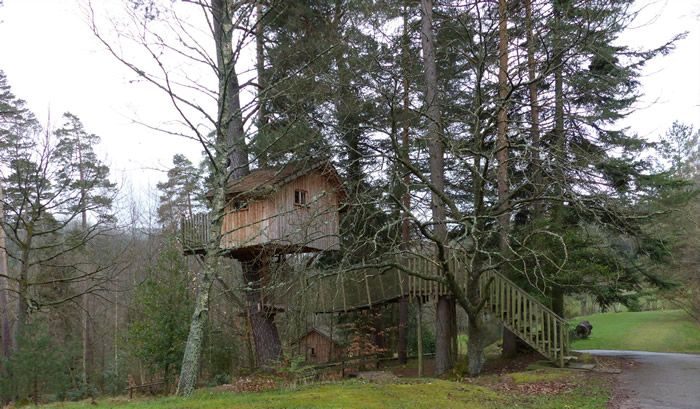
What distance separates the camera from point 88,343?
31422 millimetres

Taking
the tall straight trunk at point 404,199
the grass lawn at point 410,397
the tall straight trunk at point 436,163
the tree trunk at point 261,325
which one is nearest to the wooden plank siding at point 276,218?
the tree trunk at point 261,325

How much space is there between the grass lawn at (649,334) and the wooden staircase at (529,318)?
15.9 meters

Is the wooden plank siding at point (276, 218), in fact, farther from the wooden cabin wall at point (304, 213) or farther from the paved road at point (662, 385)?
the paved road at point (662, 385)

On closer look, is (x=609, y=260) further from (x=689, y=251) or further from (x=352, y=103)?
(x=689, y=251)

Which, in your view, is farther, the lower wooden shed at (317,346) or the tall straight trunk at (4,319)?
the lower wooden shed at (317,346)

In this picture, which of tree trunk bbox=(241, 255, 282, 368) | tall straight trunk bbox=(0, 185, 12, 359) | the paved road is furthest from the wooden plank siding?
tall straight trunk bbox=(0, 185, 12, 359)

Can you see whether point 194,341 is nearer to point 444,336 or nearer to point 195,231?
point 444,336

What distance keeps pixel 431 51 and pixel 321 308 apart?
9554 millimetres

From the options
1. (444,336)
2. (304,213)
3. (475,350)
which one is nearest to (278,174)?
(304,213)

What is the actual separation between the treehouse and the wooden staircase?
17.2 feet

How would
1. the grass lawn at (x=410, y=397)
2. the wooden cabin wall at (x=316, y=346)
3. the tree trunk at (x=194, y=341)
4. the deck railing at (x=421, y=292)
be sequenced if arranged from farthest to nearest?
the wooden cabin wall at (x=316, y=346), the deck railing at (x=421, y=292), the tree trunk at (x=194, y=341), the grass lawn at (x=410, y=397)

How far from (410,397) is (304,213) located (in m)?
9.61

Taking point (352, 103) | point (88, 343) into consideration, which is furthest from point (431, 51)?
point (88, 343)

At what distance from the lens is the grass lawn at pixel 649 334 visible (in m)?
26.3
